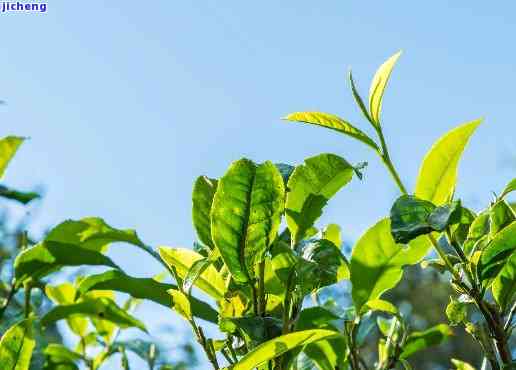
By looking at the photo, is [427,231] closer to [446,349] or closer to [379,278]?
[379,278]

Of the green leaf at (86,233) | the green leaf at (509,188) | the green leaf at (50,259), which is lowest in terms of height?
the green leaf at (50,259)

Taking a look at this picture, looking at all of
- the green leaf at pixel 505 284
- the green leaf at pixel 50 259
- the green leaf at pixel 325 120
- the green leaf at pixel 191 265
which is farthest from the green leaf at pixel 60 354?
the green leaf at pixel 505 284

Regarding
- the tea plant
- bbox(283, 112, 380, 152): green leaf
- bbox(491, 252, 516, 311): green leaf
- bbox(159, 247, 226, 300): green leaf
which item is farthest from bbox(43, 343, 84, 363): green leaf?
bbox(491, 252, 516, 311): green leaf

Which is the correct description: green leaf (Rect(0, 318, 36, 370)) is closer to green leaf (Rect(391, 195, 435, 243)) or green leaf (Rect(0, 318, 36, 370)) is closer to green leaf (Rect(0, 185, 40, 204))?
green leaf (Rect(0, 185, 40, 204))

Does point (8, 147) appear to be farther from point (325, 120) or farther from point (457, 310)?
point (457, 310)

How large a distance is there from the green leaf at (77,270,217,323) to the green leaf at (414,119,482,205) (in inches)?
13.0

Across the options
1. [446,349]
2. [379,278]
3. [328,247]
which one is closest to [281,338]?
[328,247]

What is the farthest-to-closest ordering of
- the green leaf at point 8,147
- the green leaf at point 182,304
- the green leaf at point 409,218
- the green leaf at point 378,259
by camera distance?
the green leaf at point 8,147, the green leaf at point 378,259, the green leaf at point 182,304, the green leaf at point 409,218

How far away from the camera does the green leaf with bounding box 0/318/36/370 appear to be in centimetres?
112

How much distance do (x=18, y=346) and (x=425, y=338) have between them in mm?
655

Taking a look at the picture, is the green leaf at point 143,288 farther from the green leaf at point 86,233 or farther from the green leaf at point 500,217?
the green leaf at point 500,217

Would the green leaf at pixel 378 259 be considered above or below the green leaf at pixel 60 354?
above

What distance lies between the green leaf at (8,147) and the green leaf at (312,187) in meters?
0.56

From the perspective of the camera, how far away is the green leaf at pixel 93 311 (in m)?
1.41
